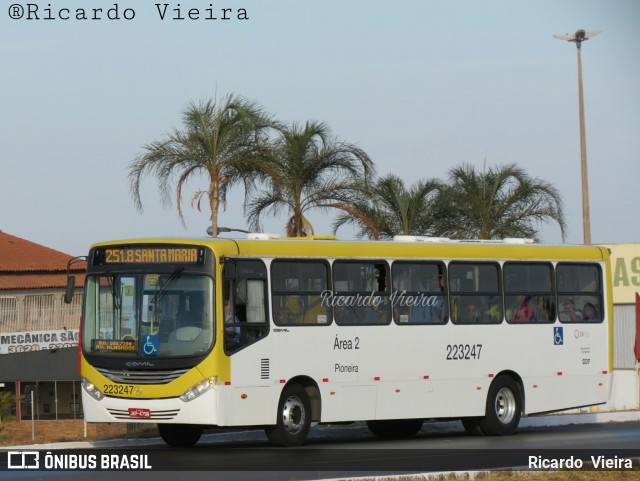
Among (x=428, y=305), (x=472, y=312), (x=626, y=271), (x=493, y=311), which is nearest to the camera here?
(x=428, y=305)

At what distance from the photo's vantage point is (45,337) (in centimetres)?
5575

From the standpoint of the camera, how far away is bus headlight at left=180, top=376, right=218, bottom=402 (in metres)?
19.7

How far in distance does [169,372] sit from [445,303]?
5.69 meters

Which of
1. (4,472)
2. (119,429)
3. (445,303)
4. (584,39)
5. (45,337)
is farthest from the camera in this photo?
(45,337)

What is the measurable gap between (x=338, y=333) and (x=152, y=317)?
3.26m

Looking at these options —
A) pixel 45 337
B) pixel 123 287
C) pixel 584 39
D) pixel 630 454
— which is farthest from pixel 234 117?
pixel 45 337

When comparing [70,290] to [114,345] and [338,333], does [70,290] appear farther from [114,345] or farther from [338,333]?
[338,333]

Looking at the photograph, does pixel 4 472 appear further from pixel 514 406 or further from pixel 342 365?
pixel 514 406

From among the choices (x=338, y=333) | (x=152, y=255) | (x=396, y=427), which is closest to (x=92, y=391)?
(x=152, y=255)

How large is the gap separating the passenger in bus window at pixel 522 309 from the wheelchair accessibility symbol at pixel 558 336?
0.65m

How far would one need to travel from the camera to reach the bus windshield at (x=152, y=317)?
1988 cm

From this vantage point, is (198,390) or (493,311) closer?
(198,390)

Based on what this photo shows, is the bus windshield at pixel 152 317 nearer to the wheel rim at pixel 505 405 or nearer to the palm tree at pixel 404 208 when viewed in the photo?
the wheel rim at pixel 505 405

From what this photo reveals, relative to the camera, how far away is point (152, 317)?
20.0 meters
